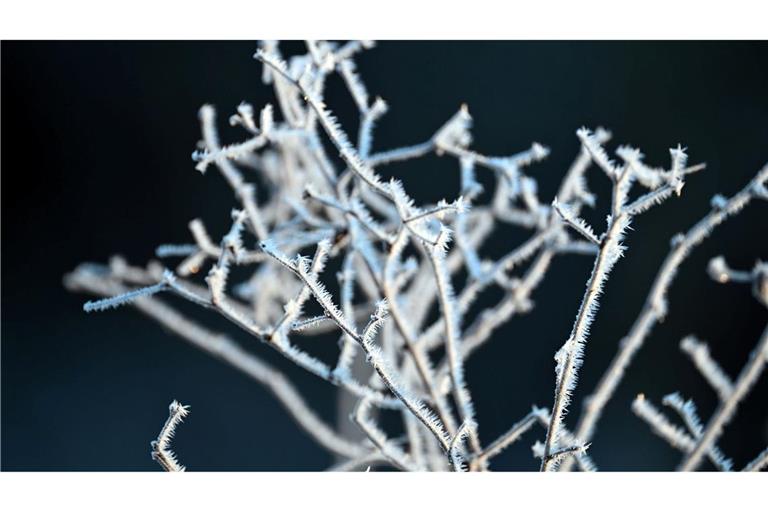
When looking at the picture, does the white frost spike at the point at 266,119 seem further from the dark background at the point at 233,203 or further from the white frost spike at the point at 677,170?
the dark background at the point at 233,203

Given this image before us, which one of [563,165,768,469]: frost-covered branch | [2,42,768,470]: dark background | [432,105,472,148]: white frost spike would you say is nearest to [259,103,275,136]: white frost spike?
[432,105,472,148]: white frost spike

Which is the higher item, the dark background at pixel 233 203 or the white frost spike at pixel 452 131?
the dark background at pixel 233 203

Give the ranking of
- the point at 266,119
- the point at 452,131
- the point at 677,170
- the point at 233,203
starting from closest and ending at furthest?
the point at 677,170 → the point at 266,119 → the point at 452,131 → the point at 233,203

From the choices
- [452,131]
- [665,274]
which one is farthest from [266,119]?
[665,274]

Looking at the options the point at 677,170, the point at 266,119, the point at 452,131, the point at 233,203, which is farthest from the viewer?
the point at 233,203

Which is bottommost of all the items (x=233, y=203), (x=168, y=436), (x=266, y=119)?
(x=168, y=436)

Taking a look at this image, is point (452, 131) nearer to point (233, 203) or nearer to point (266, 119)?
point (266, 119)

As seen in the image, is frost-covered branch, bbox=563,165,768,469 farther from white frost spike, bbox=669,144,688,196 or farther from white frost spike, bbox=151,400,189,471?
white frost spike, bbox=151,400,189,471

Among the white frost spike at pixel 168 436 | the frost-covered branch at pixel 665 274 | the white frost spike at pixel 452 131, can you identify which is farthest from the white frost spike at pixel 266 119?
the frost-covered branch at pixel 665 274
